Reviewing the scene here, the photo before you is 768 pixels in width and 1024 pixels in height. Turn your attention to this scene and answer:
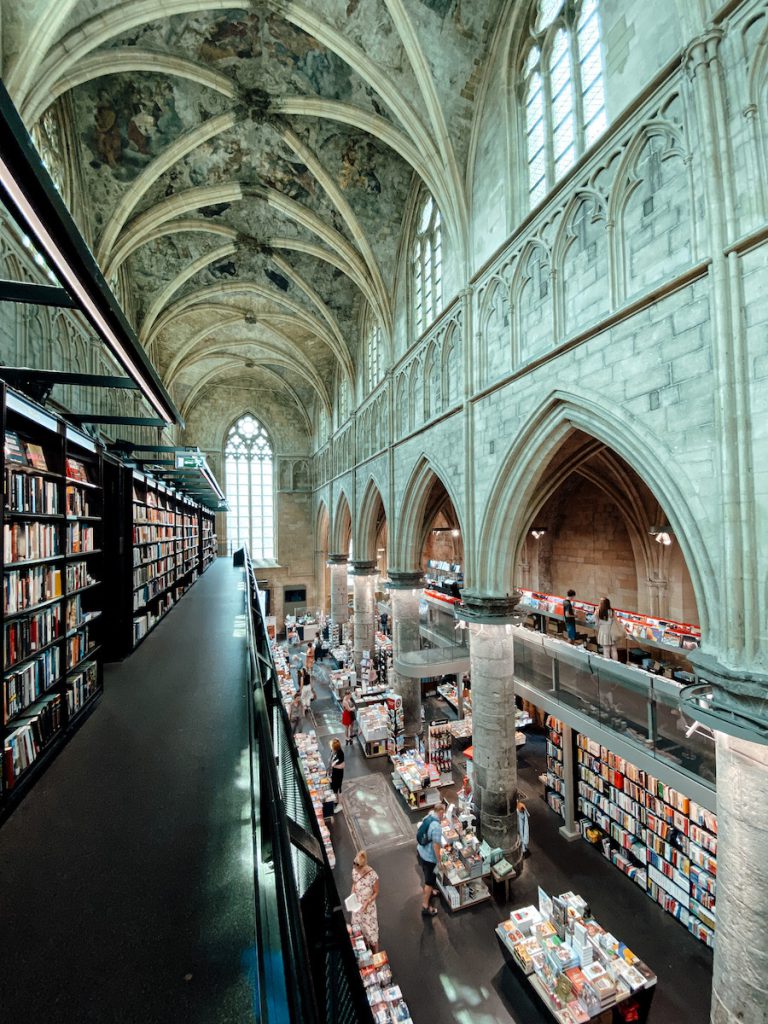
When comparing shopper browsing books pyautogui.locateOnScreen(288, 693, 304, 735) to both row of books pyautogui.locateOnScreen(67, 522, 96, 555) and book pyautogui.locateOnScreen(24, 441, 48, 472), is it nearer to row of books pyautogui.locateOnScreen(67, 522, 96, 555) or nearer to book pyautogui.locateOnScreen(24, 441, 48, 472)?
row of books pyautogui.locateOnScreen(67, 522, 96, 555)

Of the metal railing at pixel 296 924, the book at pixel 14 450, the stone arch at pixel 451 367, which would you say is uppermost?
the stone arch at pixel 451 367

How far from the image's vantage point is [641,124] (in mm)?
4852

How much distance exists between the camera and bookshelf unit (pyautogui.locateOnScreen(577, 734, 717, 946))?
5715mm

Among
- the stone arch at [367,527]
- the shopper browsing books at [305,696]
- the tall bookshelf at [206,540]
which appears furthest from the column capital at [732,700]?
the tall bookshelf at [206,540]

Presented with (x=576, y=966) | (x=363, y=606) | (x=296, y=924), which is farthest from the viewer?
(x=363, y=606)

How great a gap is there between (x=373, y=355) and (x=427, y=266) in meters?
4.68

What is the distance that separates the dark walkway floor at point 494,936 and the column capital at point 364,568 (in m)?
8.47

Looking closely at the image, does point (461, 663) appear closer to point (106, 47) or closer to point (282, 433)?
point (106, 47)

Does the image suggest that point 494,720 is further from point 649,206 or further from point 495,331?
point 649,206

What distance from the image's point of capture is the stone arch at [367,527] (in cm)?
1584

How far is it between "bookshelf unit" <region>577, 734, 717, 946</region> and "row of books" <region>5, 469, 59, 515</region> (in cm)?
731

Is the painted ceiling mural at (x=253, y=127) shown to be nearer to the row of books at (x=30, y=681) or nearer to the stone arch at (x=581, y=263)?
the stone arch at (x=581, y=263)

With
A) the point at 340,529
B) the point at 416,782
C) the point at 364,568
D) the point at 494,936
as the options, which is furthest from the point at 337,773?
the point at 340,529

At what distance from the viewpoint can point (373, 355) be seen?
15469 millimetres
